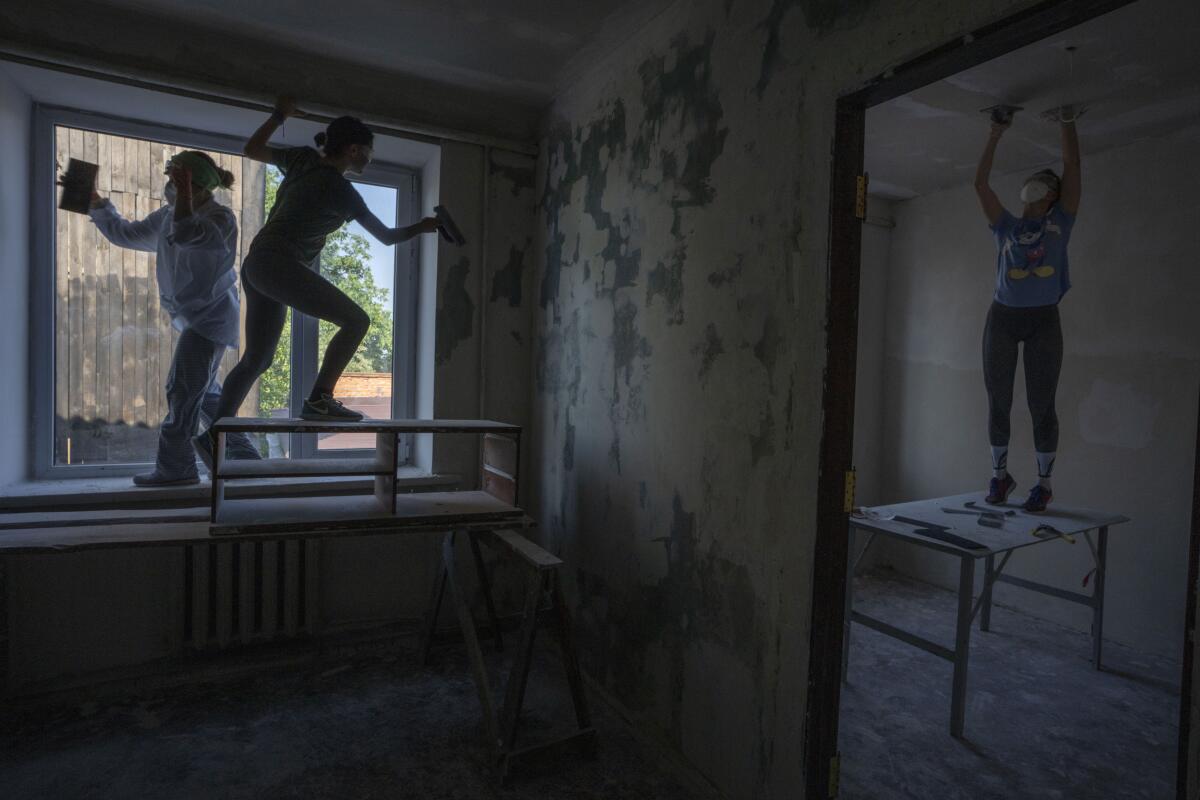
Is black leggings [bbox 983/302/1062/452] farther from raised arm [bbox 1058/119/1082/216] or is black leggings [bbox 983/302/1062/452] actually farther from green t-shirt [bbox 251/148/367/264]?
green t-shirt [bbox 251/148/367/264]

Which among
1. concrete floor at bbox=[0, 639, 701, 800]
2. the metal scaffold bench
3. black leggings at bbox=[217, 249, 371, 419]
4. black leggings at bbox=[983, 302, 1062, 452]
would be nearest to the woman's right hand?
black leggings at bbox=[217, 249, 371, 419]

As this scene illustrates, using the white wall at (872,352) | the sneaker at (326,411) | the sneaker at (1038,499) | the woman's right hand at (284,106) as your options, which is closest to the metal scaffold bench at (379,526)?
the sneaker at (326,411)

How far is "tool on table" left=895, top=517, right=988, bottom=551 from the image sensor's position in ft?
7.82

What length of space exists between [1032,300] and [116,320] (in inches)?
171

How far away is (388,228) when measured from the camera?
96.1 inches

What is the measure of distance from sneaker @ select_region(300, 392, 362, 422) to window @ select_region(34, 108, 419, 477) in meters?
0.96

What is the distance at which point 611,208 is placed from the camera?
8.52 feet

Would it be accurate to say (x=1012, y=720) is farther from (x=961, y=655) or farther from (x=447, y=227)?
(x=447, y=227)

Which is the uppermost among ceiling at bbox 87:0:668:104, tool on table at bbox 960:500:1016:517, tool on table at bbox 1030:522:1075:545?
ceiling at bbox 87:0:668:104

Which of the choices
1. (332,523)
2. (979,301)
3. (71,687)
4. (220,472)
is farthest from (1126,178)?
(71,687)

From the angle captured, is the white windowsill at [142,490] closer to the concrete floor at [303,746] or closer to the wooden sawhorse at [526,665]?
the wooden sawhorse at [526,665]

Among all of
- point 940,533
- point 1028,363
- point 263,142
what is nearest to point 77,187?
point 263,142

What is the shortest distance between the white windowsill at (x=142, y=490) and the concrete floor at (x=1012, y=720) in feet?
6.87

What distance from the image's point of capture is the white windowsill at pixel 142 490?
247 centimetres
